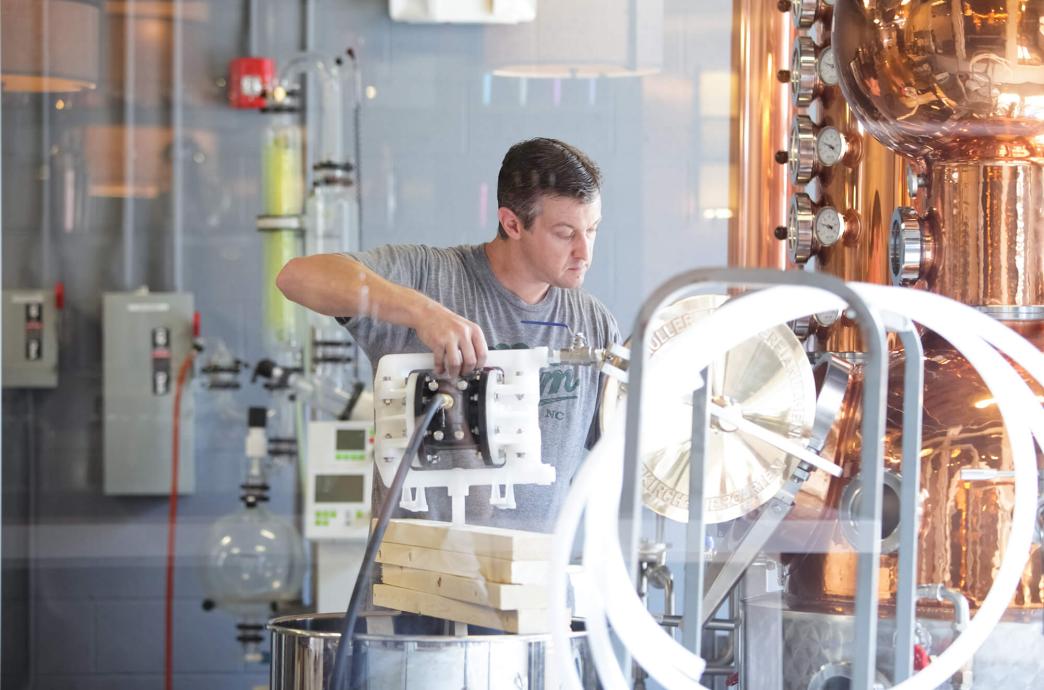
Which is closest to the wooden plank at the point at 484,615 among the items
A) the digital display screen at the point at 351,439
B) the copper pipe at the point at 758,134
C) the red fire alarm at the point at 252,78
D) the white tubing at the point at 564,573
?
the white tubing at the point at 564,573

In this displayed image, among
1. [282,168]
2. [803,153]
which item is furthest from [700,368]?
[282,168]

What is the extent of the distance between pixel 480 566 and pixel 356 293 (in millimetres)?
386

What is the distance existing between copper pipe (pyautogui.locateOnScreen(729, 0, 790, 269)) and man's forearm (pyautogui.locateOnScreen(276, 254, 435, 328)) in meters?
0.53

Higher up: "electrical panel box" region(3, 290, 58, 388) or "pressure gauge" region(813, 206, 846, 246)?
"pressure gauge" region(813, 206, 846, 246)

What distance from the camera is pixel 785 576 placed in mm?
1465

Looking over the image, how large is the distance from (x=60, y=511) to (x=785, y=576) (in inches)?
81.0

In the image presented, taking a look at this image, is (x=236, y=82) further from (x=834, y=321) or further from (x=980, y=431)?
(x=980, y=431)

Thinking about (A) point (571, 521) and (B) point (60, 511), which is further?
(B) point (60, 511)

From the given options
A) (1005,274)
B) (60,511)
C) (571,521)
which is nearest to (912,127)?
(1005,274)

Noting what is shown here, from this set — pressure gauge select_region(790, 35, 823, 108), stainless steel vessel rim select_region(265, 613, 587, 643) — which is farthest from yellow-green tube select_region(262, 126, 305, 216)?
stainless steel vessel rim select_region(265, 613, 587, 643)

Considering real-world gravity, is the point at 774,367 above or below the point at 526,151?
below

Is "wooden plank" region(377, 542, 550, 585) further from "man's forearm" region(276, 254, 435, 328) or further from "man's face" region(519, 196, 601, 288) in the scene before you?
"man's face" region(519, 196, 601, 288)

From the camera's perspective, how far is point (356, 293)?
144cm

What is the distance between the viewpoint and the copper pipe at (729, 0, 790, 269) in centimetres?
171
